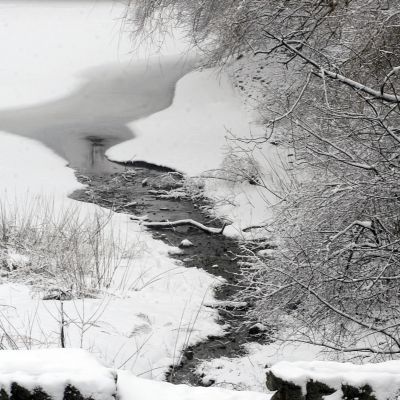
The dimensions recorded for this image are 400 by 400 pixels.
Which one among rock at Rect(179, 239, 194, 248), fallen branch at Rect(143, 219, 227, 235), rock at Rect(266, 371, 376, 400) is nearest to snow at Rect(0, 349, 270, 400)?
rock at Rect(266, 371, 376, 400)

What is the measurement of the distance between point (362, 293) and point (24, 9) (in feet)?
107

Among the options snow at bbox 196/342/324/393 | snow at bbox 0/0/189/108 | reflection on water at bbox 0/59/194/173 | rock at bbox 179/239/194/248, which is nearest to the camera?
snow at bbox 196/342/324/393

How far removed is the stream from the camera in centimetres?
749

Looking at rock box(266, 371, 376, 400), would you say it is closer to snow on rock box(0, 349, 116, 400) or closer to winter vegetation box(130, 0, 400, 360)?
snow on rock box(0, 349, 116, 400)

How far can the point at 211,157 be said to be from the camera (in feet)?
45.4

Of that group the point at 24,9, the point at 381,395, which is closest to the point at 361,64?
the point at 381,395

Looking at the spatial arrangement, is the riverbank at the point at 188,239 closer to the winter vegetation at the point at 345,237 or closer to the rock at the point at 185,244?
the rock at the point at 185,244

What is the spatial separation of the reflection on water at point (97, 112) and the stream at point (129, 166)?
0.02m

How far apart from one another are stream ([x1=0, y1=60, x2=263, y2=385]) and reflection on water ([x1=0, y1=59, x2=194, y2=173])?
0.02m

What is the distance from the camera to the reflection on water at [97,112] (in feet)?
50.1

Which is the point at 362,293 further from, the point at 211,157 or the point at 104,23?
the point at 104,23

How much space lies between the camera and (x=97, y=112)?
18125 mm

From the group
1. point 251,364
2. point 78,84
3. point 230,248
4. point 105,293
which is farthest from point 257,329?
point 78,84

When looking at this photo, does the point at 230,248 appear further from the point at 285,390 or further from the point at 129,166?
the point at 285,390
